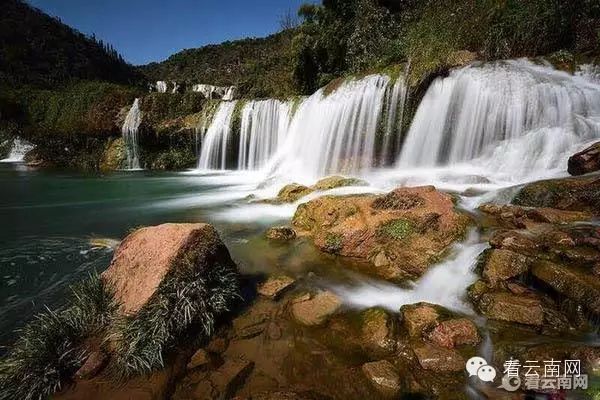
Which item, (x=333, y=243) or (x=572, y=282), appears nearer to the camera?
(x=572, y=282)

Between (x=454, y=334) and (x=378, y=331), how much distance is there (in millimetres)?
852

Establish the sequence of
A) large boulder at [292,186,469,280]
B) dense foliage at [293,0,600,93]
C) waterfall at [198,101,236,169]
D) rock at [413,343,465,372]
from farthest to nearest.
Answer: waterfall at [198,101,236,169], dense foliage at [293,0,600,93], large boulder at [292,186,469,280], rock at [413,343,465,372]

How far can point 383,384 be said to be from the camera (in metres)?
3.58

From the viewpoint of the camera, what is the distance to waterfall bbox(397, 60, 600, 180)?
9.93 meters

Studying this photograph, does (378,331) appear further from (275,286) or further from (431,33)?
(431,33)

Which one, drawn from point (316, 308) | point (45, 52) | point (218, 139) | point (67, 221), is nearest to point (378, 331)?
point (316, 308)

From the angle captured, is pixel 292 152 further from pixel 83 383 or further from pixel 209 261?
pixel 83 383

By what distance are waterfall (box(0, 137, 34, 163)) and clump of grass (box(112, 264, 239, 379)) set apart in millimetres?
33367

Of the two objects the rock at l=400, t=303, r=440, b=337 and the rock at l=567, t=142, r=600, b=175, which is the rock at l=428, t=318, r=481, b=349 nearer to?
the rock at l=400, t=303, r=440, b=337

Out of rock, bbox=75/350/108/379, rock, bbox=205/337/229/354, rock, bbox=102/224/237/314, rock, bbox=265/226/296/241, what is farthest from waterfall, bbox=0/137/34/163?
rock, bbox=205/337/229/354

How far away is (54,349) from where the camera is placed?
152 inches

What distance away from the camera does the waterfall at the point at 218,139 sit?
21750 mm

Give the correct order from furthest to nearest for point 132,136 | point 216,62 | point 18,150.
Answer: point 216,62 < point 18,150 < point 132,136

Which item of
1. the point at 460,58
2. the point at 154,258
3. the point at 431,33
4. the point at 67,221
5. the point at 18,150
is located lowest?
the point at 18,150
